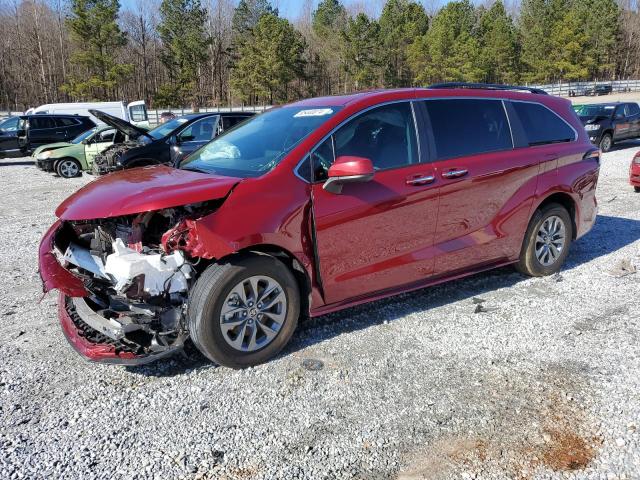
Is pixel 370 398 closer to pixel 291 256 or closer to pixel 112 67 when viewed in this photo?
pixel 291 256

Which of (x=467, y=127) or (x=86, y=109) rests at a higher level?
(x=86, y=109)

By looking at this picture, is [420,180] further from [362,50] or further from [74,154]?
[362,50]

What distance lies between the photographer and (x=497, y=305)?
4.70 metres

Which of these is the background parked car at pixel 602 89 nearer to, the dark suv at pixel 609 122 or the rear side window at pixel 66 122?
the dark suv at pixel 609 122

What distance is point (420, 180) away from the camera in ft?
13.6

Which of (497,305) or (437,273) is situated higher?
(437,273)

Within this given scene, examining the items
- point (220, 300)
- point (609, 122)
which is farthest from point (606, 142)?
point (220, 300)

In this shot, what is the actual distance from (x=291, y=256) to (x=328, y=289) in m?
0.38

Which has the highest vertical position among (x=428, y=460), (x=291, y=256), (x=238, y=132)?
(x=238, y=132)

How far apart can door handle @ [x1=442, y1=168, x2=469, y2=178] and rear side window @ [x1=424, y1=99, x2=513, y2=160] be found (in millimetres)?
131

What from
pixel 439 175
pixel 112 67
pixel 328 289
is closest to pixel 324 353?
pixel 328 289

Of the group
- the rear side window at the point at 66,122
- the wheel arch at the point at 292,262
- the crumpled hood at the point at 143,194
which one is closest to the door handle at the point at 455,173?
the wheel arch at the point at 292,262

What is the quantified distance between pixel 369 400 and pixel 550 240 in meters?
3.03

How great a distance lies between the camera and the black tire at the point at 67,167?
14922 mm
